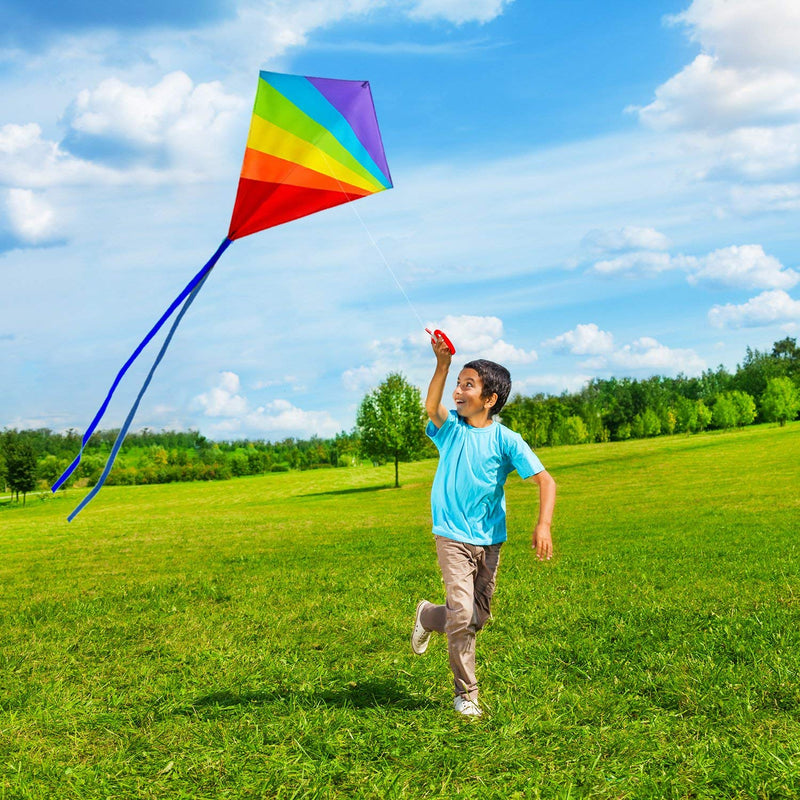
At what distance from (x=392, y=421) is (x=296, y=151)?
42.2m

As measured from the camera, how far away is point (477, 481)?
4.95 metres

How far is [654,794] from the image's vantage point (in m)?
3.88

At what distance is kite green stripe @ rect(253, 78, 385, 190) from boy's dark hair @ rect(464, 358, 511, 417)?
6.11 feet

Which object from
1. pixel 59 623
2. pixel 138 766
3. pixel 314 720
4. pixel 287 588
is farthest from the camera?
pixel 287 588

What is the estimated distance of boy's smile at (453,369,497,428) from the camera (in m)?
5.17

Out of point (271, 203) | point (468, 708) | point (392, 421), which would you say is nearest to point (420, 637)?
point (468, 708)

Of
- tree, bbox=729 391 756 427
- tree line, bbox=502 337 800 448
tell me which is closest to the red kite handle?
tree line, bbox=502 337 800 448

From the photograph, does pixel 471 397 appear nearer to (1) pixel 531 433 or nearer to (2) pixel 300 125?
(2) pixel 300 125

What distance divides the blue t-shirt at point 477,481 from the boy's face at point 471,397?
14 cm

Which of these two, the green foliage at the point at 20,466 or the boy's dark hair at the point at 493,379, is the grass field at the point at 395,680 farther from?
the green foliage at the point at 20,466

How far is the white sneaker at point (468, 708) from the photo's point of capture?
15.9ft

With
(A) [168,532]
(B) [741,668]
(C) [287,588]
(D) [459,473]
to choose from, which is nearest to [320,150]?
(D) [459,473]

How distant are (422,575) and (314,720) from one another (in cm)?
557

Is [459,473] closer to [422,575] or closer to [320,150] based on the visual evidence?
[320,150]
